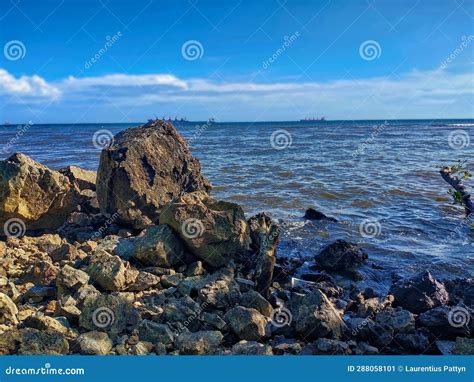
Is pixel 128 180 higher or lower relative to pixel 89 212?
higher

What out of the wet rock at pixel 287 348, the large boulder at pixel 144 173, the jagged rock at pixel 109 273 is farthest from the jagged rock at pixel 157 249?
the wet rock at pixel 287 348

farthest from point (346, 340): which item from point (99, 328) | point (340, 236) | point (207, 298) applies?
point (340, 236)

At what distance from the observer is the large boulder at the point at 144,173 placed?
39.2 feet

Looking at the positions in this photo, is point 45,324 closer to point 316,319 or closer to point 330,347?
point 316,319

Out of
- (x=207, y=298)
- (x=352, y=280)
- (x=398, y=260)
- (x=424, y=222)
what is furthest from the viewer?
(x=424, y=222)

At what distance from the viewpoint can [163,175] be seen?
1320cm

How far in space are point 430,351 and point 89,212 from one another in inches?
380

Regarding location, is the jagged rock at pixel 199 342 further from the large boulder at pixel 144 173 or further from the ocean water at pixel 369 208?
the large boulder at pixel 144 173

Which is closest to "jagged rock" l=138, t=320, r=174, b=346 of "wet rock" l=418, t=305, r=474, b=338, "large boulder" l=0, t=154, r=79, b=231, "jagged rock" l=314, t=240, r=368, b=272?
"wet rock" l=418, t=305, r=474, b=338

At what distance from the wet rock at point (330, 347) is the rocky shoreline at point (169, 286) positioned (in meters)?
0.02

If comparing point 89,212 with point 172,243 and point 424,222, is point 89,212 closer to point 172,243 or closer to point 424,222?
point 172,243

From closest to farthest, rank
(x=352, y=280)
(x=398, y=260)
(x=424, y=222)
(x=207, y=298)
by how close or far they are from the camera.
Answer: (x=207, y=298) < (x=352, y=280) < (x=398, y=260) < (x=424, y=222)

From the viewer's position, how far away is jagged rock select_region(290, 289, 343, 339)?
693 cm

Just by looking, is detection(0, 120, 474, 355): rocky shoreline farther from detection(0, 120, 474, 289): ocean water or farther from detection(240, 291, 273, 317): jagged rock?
detection(0, 120, 474, 289): ocean water
